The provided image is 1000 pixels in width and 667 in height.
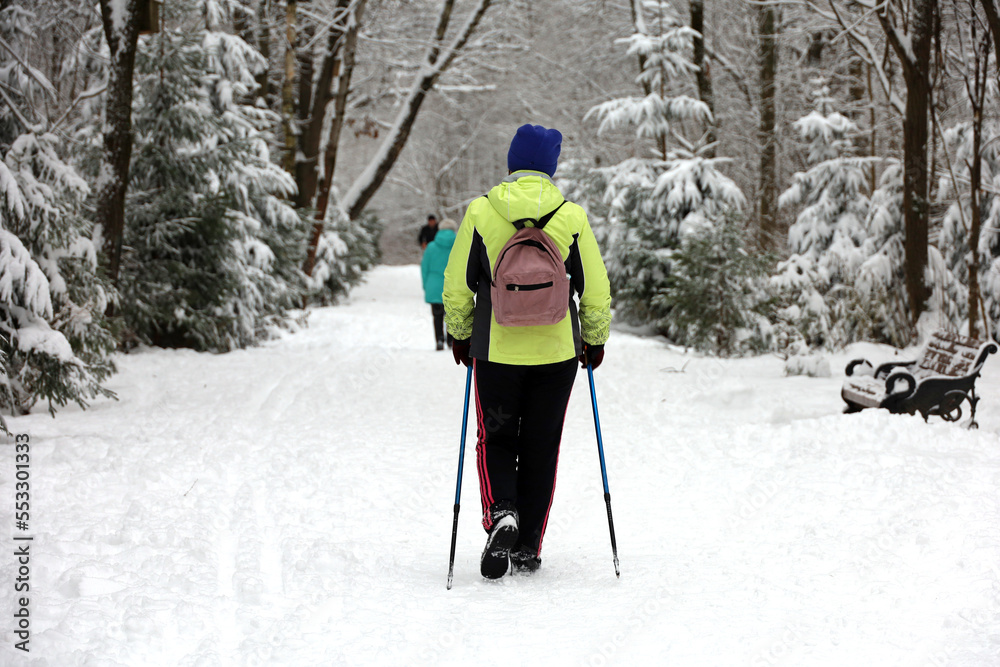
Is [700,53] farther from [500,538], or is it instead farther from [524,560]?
[500,538]

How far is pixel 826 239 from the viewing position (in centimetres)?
1322

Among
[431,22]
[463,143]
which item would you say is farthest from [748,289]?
[463,143]

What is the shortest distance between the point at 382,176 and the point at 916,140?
40.0 feet

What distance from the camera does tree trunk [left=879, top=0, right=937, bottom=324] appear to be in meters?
9.74

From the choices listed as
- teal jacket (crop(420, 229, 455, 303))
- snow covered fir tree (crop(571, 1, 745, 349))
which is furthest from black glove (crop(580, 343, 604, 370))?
snow covered fir tree (crop(571, 1, 745, 349))

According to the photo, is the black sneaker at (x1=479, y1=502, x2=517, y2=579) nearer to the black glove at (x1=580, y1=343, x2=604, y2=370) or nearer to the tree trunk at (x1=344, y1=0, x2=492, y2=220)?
the black glove at (x1=580, y1=343, x2=604, y2=370)

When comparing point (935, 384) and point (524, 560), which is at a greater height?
point (935, 384)

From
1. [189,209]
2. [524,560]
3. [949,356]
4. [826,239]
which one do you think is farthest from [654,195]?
[524,560]

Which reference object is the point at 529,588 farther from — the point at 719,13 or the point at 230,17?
the point at 719,13

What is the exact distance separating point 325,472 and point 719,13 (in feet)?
61.1

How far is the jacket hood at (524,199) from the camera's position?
138 inches

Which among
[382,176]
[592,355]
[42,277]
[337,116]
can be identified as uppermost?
[337,116]

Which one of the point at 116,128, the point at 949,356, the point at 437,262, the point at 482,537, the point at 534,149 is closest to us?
the point at 534,149

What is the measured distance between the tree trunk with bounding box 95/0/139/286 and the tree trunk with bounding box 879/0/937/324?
843cm
